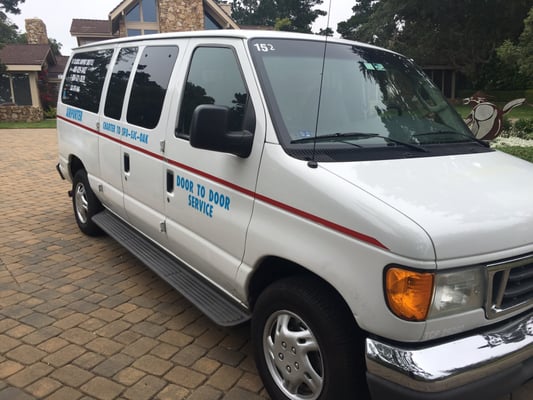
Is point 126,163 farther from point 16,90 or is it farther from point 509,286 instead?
point 16,90

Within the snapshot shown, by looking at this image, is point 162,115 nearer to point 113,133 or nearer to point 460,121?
point 113,133

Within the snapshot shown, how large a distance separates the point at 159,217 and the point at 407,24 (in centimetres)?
3585

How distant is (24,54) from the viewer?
95.4 ft

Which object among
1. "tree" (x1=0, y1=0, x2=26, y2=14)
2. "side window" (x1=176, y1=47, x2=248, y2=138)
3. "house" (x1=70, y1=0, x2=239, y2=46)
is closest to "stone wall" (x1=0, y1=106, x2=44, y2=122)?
"house" (x1=70, y1=0, x2=239, y2=46)

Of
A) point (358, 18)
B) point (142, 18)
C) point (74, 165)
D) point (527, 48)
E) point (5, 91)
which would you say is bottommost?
point (74, 165)

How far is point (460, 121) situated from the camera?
11.4 ft

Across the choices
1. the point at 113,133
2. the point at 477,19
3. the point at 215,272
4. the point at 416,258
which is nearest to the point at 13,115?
the point at 113,133

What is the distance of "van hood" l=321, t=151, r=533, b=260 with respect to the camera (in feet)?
6.57

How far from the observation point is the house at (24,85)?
2470 cm

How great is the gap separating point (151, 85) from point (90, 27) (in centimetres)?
3315

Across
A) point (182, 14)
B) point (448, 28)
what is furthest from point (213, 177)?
point (448, 28)

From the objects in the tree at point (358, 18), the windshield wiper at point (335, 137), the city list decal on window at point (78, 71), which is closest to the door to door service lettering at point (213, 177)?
the windshield wiper at point (335, 137)

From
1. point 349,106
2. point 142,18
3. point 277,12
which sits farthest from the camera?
point 277,12

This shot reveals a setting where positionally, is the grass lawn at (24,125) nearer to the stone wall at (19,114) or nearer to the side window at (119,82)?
the stone wall at (19,114)
